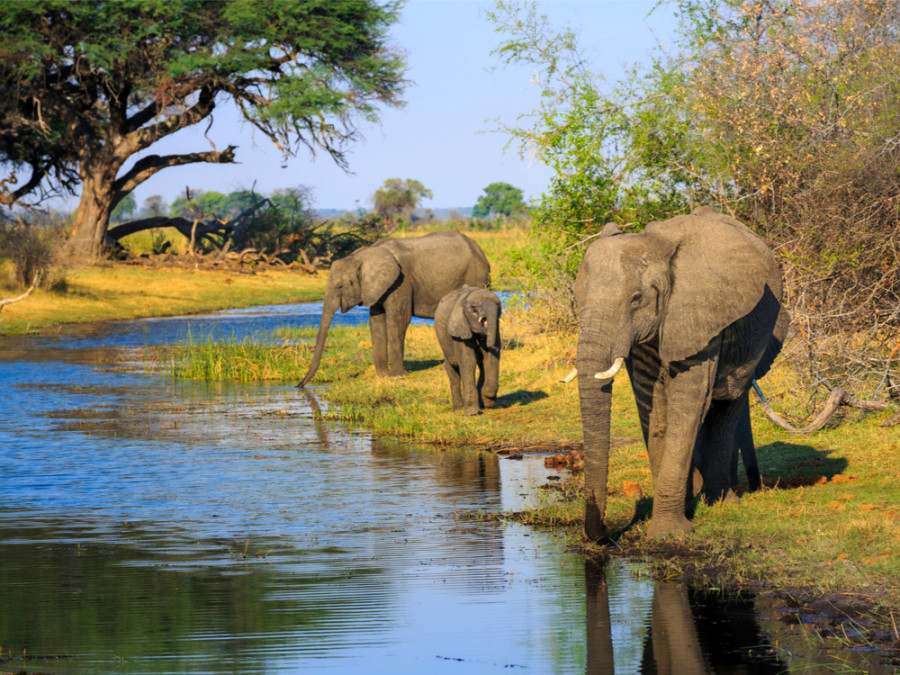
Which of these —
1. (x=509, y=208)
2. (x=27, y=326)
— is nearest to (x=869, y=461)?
(x=27, y=326)

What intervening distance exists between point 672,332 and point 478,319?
6189 mm

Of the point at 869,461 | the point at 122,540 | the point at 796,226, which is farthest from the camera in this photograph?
the point at 796,226

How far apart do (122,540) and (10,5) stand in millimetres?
29639

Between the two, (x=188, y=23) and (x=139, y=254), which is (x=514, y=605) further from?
(x=139, y=254)

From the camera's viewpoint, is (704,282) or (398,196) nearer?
(704,282)

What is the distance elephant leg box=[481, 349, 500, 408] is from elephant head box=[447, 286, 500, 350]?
0.26m

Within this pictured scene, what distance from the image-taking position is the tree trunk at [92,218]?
1492 inches

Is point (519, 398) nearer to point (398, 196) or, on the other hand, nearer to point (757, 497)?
point (757, 497)

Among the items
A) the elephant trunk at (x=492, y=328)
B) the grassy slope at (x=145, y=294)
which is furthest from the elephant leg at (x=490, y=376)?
the grassy slope at (x=145, y=294)

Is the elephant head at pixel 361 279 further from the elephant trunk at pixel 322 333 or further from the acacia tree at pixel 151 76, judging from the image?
the acacia tree at pixel 151 76

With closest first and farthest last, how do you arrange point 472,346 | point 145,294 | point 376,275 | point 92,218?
point 472,346 < point 376,275 < point 145,294 < point 92,218

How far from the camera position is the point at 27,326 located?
87.0ft

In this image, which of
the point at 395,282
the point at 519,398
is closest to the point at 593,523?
the point at 519,398

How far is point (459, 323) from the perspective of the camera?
1333 cm
